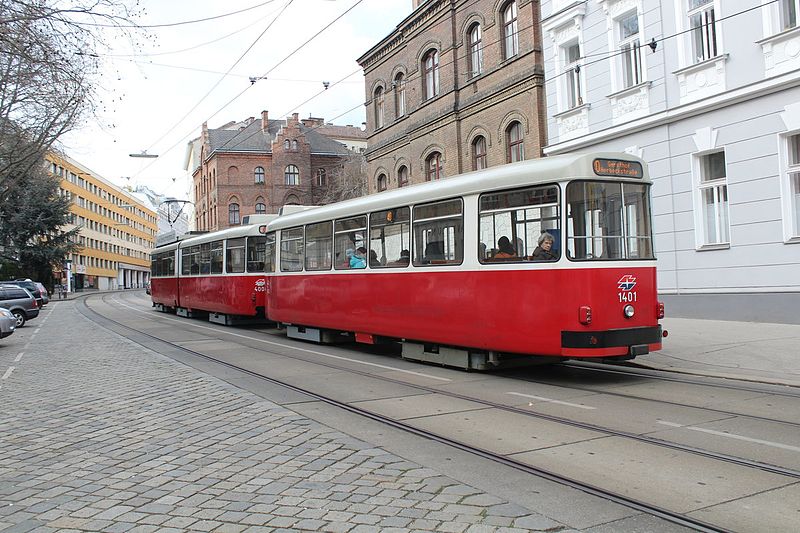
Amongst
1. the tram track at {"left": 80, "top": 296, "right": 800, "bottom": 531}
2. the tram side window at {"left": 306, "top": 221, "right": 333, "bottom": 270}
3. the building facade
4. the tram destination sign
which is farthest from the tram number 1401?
the tram side window at {"left": 306, "top": 221, "right": 333, "bottom": 270}

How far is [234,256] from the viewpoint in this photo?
20.7 meters

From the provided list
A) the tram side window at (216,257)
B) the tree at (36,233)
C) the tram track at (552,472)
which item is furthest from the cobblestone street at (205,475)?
the tree at (36,233)

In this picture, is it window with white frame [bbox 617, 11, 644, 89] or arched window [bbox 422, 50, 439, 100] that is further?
arched window [bbox 422, 50, 439, 100]

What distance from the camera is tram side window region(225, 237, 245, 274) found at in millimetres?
20266

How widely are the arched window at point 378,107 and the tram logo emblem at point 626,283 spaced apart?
24456mm

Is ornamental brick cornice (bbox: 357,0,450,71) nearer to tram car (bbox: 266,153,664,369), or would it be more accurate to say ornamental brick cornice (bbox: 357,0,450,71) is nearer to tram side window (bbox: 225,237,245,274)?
tram side window (bbox: 225,237,245,274)

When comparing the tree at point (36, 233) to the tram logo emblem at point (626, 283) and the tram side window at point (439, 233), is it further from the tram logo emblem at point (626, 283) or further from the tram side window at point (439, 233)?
the tram logo emblem at point (626, 283)

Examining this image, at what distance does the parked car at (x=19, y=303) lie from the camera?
25.1m

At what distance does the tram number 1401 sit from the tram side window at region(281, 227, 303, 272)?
829 centimetres

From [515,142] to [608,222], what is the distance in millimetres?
13829

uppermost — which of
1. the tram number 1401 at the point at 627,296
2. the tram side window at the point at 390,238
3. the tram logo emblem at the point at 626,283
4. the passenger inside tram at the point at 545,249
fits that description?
the tram side window at the point at 390,238

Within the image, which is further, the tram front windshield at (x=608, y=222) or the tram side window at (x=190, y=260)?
the tram side window at (x=190, y=260)

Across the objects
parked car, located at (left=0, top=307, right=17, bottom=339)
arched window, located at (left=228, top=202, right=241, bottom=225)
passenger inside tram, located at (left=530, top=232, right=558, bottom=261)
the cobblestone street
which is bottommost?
the cobblestone street

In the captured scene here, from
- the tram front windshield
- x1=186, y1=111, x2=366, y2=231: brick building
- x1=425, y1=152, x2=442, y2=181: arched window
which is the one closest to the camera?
the tram front windshield
